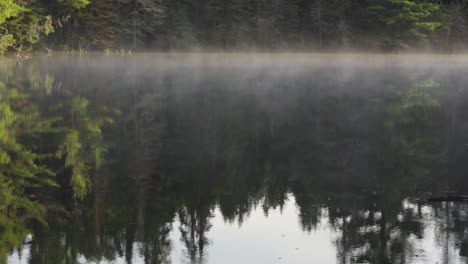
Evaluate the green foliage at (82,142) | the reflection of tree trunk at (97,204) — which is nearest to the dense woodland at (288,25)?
the green foliage at (82,142)

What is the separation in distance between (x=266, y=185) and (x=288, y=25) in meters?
64.3

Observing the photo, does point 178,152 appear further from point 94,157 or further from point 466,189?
point 466,189

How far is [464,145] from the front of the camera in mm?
17250

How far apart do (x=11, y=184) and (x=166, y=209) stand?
290 cm

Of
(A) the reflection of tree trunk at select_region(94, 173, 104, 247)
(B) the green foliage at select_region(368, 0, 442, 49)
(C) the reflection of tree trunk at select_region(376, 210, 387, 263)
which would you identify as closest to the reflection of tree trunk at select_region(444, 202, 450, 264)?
(C) the reflection of tree trunk at select_region(376, 210, 387, 263)

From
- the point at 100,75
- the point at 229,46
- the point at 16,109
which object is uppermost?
the point at 229,46

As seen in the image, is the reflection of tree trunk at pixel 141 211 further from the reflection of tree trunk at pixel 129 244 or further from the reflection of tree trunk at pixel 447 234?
the reflection of tree trunk at pixel 447 234

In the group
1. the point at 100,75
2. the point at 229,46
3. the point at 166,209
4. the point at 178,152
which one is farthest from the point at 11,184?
the point at 229,46

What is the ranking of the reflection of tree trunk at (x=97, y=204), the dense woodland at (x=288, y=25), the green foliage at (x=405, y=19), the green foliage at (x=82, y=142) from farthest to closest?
1. the green foliage at (x=405, y=19)
2. the dense woodland at (x=288, y=25)
3. the green foliage at (x=82, y=142)
4. the reflection of tree trunk at (x=97, y=204)

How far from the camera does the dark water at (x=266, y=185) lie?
8.73 meters

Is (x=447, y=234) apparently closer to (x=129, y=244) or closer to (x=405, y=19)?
(x=129, y=244)

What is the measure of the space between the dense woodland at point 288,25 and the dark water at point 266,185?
41.4 meters

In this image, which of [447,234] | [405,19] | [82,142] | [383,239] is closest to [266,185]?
[383,239]

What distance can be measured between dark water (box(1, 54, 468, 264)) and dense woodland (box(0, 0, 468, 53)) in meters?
41.4
